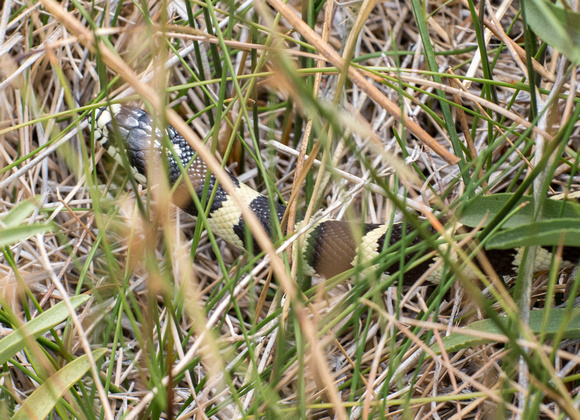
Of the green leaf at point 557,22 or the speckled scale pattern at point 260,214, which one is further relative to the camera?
the speckled scale pattern at point 260,214

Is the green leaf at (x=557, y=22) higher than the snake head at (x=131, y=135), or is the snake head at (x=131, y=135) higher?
the snake head at (x=131, y=135)

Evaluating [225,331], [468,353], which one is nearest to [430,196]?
[468,353]

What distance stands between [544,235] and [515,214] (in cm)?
21

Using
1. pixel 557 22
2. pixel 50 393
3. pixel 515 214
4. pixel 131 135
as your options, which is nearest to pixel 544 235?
pixel 515 214

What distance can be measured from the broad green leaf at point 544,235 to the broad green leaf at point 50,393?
48.4 inches

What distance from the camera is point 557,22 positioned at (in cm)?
129

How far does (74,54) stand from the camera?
3166 mm

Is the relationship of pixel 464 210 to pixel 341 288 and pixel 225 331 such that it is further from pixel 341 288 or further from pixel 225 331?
pixel 225 331

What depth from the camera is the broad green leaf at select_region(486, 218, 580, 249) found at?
1.39m

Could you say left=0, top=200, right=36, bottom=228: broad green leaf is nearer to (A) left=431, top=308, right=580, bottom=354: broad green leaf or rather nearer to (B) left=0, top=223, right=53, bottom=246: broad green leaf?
(B) left=0, top=223, right=53, bottom=246: broad green leaf

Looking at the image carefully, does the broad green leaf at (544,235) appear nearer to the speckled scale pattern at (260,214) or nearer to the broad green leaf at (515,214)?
the broad green leaf at (515,214)

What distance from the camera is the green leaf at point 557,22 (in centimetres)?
131

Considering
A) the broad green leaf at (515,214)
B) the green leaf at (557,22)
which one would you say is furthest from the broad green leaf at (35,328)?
the green leaf at (557,22)

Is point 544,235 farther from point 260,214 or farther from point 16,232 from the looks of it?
point 260,214
